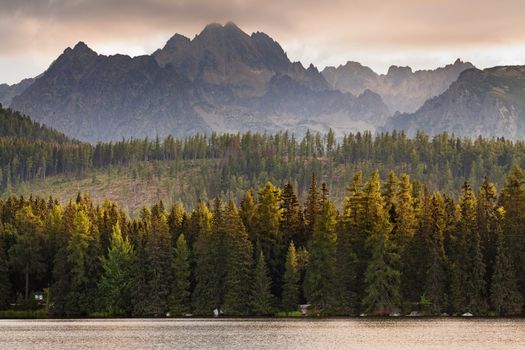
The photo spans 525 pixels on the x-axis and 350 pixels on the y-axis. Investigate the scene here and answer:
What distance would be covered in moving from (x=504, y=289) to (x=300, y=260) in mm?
34661

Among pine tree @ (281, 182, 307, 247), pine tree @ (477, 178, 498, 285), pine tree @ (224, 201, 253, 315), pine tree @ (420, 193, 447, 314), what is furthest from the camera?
pine tree @ (281, 182, 307, 247)

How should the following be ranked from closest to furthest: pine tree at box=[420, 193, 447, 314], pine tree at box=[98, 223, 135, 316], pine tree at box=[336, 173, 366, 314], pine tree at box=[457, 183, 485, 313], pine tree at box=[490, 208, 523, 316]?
1. pine tree at box=[490, 208, 523, 316]
2. pine tree at box=[457, 183, 485, 313]
3. pine tree at box=[420, 193, 447, 314]
4. pine tree at box=[336, 173, 366, 314]
5. pine tree at box=[98, 223, 135, 316]

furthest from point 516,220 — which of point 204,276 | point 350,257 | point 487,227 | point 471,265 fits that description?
point 204,276

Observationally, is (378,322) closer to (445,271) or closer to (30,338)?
(445,271)

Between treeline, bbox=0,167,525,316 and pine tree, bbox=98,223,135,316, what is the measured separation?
0.20 meters

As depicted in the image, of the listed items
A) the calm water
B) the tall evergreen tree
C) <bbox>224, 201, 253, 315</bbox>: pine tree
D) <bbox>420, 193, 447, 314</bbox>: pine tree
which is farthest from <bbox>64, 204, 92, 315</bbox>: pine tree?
the tall evergreen tree

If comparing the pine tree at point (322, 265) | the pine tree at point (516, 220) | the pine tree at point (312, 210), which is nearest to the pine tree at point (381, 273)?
the pine tree at point (322, 265)

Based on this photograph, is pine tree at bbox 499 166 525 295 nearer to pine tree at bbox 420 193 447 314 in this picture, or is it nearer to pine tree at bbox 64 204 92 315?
pine tree at bbox 420 193 447 314

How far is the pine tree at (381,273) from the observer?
475ft

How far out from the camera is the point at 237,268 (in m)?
151

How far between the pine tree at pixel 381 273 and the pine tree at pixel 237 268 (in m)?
20.0

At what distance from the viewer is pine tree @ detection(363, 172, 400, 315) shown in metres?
A: 145

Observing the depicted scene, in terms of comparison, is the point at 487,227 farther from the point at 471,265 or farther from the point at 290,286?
the point at 290,286

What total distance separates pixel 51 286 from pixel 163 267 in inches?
837
